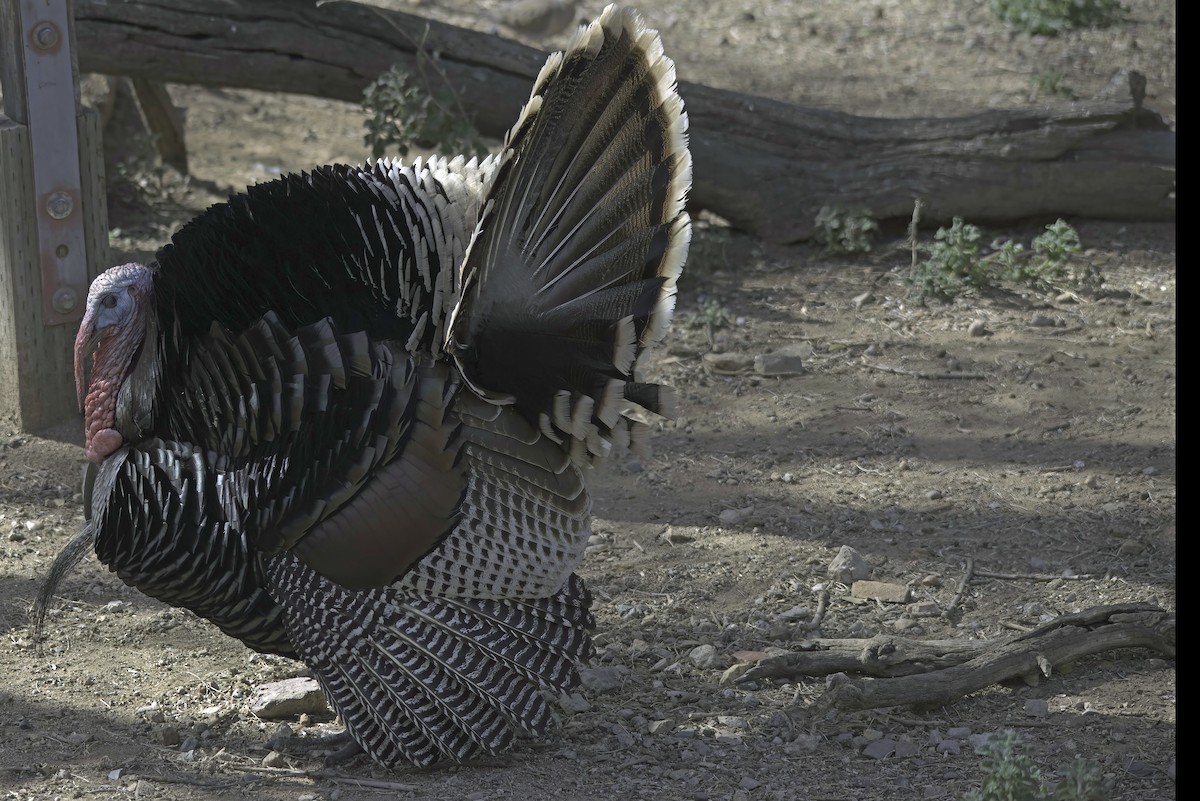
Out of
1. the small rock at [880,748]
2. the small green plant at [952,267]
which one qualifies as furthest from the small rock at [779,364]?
the small rock at [880,748]

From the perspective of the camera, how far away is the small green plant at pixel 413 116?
6234 mm

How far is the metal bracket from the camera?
4.70 m

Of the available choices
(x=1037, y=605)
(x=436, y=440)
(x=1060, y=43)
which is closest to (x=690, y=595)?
(x=1037, y=605)

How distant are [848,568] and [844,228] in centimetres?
267

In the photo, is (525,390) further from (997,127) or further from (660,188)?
(997,127)

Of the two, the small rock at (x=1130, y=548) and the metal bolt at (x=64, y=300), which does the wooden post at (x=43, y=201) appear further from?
the small rock at (x=1130, y=548)

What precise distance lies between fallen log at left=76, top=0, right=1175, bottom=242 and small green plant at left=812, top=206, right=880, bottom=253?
80 millimetres

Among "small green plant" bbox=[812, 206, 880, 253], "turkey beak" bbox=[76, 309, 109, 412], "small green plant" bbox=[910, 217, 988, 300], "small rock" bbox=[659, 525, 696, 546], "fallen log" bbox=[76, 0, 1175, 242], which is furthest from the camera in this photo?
"small green plant" bbox=[812, 206, 880, 253]

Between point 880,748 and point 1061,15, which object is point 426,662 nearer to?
point 880,748

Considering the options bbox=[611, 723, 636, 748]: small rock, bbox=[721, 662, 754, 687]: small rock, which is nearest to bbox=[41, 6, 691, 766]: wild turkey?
bbox=[611, 723, 636, 748]: small rock

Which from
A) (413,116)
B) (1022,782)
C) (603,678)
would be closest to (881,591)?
(603,678)

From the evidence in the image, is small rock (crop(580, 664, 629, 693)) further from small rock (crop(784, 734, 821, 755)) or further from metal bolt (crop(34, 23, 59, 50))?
metal bolt (crop(34, 23, 59, 50))

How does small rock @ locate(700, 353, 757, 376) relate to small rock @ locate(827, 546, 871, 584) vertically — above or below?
above

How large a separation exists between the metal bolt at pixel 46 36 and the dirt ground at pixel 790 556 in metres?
1.39
